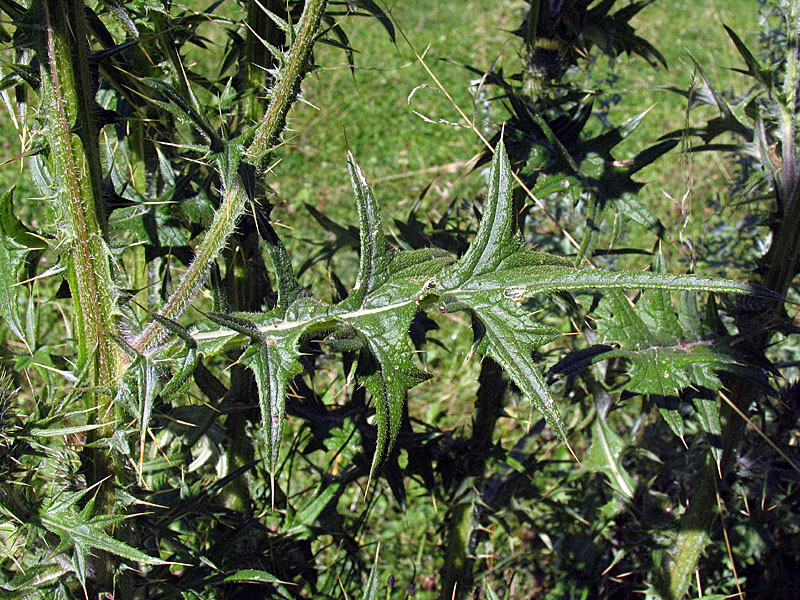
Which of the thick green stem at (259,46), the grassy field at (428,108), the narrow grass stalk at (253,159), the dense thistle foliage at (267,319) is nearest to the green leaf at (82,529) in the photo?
the dense thistle foliage at (267,319)

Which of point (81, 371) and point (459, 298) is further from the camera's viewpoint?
point (81, 371)

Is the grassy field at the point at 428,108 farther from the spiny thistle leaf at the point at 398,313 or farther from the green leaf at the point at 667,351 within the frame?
the spiny thistle leaf at the point at 398,313

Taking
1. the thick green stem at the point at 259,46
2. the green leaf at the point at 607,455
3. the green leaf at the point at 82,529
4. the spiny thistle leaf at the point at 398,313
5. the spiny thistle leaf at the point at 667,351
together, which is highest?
the thick green stem at the point at 259,46

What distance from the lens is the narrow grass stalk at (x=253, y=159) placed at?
0.94 metres

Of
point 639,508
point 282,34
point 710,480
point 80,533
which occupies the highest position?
point 282,34

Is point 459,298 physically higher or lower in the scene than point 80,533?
higher

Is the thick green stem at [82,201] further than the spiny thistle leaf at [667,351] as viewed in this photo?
No

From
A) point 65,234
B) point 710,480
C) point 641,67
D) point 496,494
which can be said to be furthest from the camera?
point 641,67

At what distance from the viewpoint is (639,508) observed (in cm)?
186

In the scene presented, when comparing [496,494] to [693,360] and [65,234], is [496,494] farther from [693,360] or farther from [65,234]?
[65,234]

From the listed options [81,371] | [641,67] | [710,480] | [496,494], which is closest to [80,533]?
[81,371]

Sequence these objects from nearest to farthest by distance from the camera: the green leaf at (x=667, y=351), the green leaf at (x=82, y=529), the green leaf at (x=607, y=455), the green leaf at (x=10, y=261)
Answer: the green leaf at (x=82, y=529), the green leaf at (x=10, y=261), the green leaf at (x=667, y=351), the green leaf at (x=607, y=455)

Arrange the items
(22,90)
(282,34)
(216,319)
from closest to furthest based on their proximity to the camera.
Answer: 1. (216,319)
2. (22,90)
3. (282,34)

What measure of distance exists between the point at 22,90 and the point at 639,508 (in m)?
1.70
